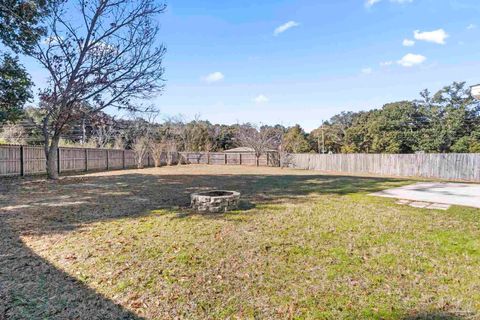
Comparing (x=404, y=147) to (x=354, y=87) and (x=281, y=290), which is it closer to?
(x=354, y=87)

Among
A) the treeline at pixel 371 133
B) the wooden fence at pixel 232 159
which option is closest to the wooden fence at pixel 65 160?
the treeline at pixel 371 133

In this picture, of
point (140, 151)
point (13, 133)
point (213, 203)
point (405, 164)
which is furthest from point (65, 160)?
point (405, 164)

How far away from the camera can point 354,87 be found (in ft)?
62.1

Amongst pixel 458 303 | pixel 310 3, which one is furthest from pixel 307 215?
pixel 310 3

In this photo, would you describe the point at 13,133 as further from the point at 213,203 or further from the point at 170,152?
the point at 213,203

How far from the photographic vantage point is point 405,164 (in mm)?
17047

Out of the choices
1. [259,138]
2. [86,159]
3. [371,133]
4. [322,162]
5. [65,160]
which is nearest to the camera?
→ [65,160]

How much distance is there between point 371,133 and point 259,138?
12.6 meters

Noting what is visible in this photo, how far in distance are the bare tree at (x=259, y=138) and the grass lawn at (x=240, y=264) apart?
843 inches

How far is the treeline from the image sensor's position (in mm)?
24297

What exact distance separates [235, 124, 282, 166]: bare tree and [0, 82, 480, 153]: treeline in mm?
476

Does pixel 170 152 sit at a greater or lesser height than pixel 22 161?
greater

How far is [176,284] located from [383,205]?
17.2ft

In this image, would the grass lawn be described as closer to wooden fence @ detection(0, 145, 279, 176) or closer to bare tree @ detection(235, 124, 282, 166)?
wooden fence @ detection(0, 145, 279, 176)
